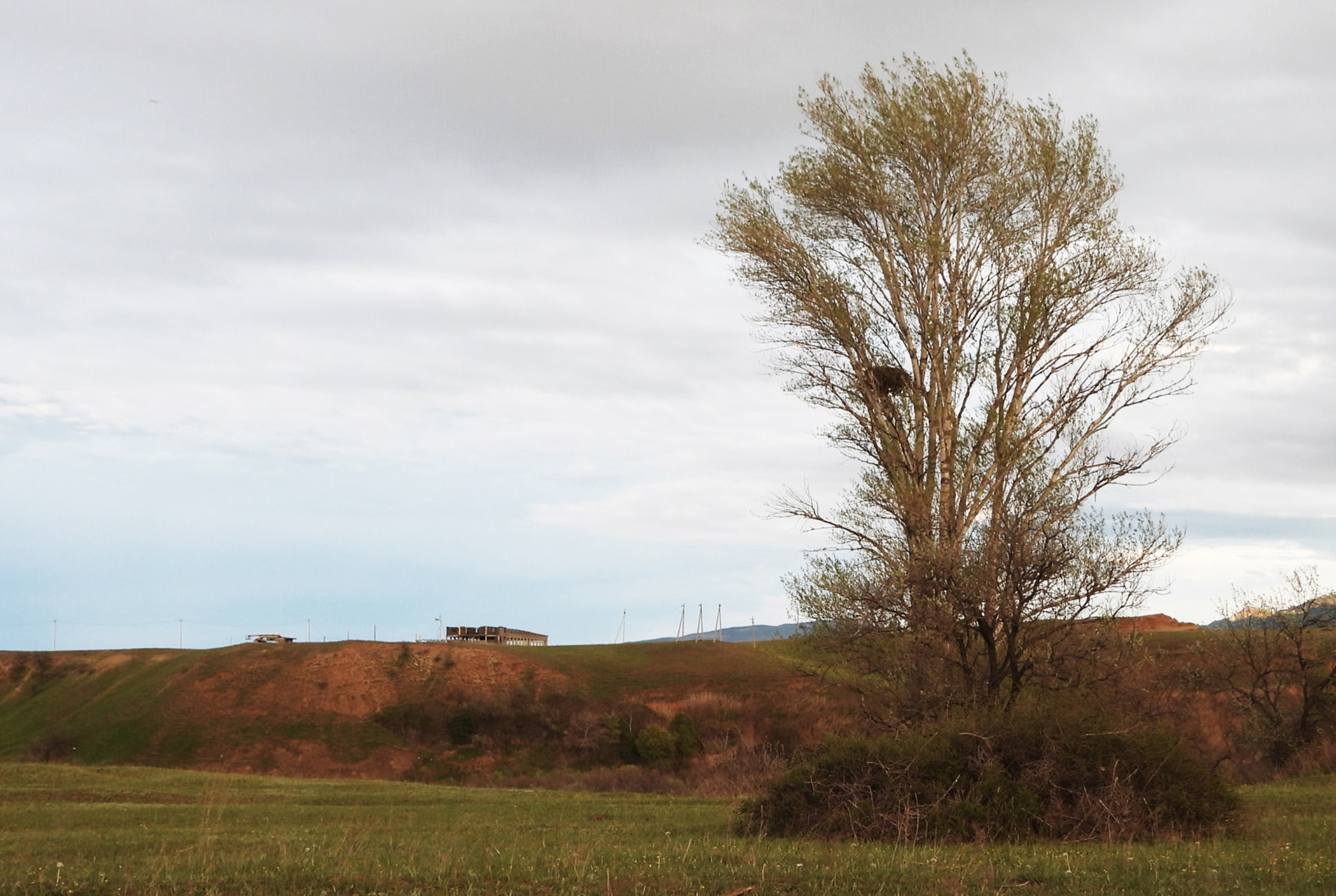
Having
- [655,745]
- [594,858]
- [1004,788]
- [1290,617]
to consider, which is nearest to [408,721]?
[655,745]

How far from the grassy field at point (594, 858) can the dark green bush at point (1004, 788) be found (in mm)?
778

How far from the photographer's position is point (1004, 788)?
50.5 feet

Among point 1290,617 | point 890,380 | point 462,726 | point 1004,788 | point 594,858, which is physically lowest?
point 462,726

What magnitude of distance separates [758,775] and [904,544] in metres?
8.68

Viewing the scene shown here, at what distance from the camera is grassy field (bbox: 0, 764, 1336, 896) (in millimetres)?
9953

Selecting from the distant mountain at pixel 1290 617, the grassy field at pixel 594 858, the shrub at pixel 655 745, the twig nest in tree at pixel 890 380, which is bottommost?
the shrub at pixel 655 745

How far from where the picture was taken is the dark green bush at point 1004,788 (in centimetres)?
1489

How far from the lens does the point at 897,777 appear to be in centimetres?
1582

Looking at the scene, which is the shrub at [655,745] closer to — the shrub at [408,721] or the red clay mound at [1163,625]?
the shrub at [408,721]

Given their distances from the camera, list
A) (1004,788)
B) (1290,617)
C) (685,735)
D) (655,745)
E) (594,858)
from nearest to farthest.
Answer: (594,858) → (1004,788) → (1290,617) → (655,745) → (685,735)

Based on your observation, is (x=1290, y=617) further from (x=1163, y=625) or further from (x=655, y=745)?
(x=1163, y=625)

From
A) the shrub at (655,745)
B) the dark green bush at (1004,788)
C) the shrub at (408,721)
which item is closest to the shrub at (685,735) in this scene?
the shrub at (655,745)

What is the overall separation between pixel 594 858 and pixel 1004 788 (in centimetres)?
646

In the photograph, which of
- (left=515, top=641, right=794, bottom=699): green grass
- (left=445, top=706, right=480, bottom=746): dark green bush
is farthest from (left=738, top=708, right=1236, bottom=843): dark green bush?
(left=445, top=706, right=480, bottom=746): dark green bush
